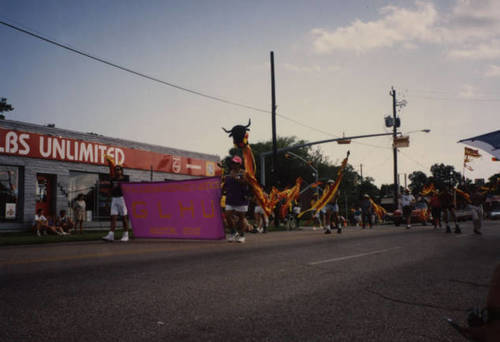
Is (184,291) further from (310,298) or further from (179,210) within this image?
(179,210)

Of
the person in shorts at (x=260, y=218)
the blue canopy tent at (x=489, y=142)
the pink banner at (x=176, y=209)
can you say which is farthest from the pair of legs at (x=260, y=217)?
the blue canopy tent at (x=489, y=142)

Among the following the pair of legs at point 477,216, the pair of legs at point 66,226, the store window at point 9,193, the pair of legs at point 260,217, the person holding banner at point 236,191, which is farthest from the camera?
the store window at point 9,193

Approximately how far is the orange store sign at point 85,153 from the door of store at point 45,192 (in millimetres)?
1046

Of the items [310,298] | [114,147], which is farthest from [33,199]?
[310,298]

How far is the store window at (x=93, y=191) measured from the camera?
21922mm

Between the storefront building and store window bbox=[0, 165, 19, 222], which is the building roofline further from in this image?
store window bbox=[0, 165, 19, 222]

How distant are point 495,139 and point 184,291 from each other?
3.38 meters

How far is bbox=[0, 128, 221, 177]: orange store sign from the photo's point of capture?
19094 millimetres

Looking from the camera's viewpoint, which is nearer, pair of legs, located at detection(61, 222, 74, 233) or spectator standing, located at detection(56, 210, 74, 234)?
spectator standing, located at detection(56, 210, 74, 234)

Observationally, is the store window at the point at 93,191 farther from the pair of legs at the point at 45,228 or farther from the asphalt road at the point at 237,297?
the asphalt road at the point at 237,297

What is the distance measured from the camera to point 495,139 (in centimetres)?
353

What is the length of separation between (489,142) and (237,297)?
2.79 m

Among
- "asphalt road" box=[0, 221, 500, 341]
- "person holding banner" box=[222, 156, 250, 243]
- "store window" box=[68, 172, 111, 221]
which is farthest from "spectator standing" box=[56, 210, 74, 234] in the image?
"asphalt road" box=[0, 221, 500, 341]

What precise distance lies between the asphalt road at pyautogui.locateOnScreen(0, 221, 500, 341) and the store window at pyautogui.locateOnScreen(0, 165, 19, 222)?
1341cm
